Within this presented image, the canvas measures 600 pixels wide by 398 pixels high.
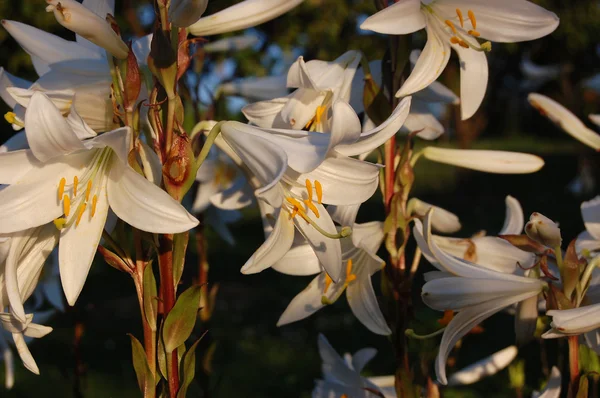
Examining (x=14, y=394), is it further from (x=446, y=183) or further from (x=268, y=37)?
(x=446, y=183)

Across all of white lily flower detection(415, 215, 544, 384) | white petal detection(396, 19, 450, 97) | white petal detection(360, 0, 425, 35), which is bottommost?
white lily flower detection(415, 215, 544, 384)

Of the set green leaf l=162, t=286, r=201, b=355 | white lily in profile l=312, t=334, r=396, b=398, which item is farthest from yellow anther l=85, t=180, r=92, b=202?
white lily in profile l=312, t=334, r=396, b=398

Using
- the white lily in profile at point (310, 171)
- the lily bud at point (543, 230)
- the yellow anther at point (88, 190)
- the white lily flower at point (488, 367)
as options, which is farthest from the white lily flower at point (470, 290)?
the yellow anther at point (88, 190)

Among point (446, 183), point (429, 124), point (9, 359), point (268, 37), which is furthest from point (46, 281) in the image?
point (446, 183)

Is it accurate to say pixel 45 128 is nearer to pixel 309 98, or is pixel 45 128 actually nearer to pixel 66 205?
pixel 66 205

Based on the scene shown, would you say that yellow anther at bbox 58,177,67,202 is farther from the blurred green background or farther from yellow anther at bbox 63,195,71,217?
the blurred green background

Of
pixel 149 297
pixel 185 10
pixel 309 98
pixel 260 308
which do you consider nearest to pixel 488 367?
pixel 309 98
